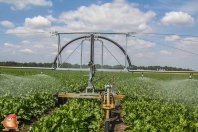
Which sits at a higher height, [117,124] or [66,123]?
[66,123]

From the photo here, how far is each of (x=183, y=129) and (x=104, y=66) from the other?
6.16 meters

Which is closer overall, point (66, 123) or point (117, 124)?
point (66, 123)

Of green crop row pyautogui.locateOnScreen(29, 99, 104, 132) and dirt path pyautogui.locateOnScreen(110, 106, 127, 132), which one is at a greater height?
green crop row pyautogui.locateOnScreen(29, 99, 104, 132)

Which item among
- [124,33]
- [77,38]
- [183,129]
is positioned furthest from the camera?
[77,38]

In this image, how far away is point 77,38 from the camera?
1416cm

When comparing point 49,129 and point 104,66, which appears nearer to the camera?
point 49,129

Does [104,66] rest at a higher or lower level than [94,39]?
lower

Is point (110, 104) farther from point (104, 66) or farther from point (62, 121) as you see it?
point (104, 66)

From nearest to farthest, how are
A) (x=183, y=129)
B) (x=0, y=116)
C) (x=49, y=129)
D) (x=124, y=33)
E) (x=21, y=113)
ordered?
(x=49, y=129) → (x=183, y=129) → (x=0, y=116) → (x=21, y=113) → (x=124, y=33)

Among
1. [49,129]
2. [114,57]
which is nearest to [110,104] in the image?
[49,129]

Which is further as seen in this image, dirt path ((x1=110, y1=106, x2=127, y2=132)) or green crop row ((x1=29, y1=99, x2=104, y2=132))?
dirt path ((x1=110, y1=106, x2=127, y2=132))

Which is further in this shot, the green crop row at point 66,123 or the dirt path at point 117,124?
the dirt path at point 117,124

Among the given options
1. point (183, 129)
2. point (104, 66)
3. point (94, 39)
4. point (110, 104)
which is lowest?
point (183, 129)

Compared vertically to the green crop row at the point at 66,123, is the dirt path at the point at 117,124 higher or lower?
lower
